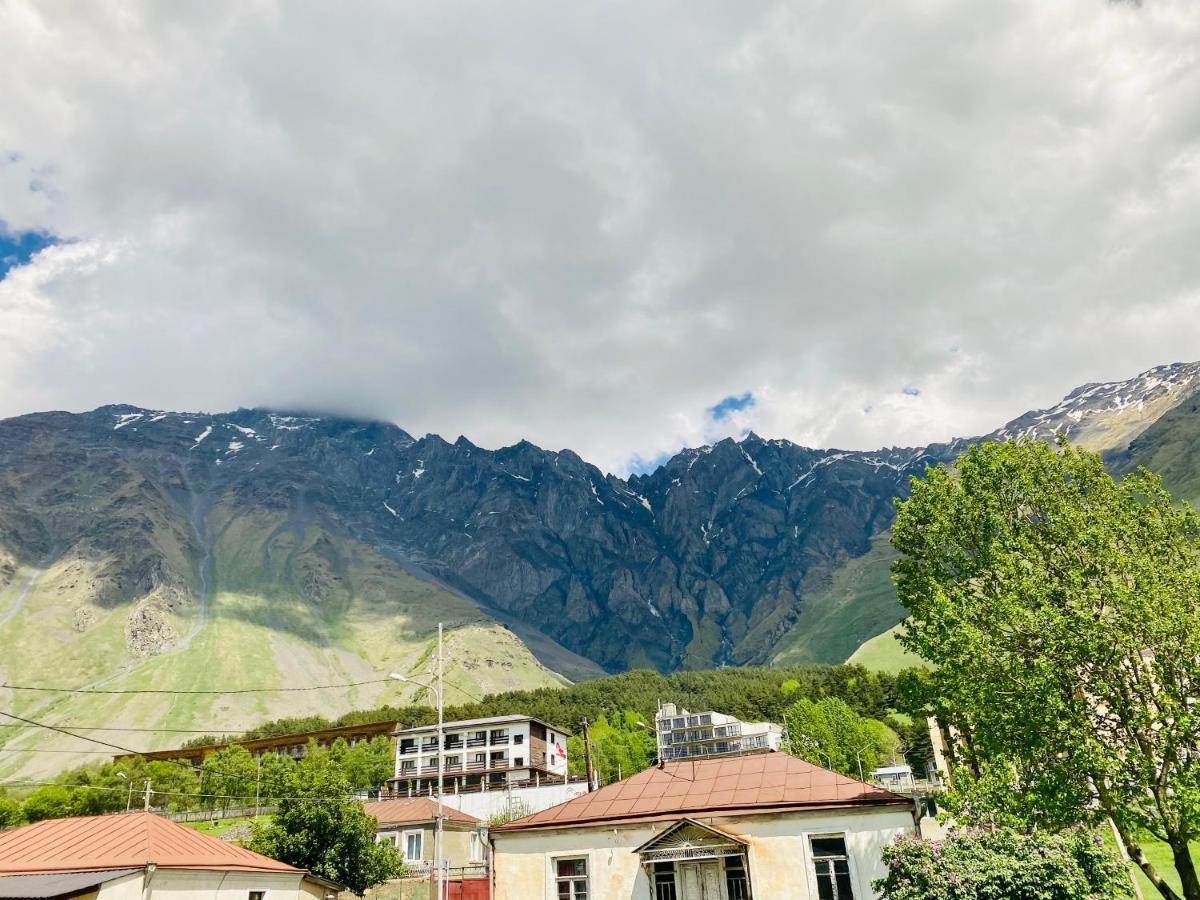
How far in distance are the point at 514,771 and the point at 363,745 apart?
3734 centimetres

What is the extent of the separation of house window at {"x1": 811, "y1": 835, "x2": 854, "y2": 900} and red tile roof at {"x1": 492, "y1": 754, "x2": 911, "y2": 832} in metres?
1.45

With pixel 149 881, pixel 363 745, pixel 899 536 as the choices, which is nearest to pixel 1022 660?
pixel 899 536

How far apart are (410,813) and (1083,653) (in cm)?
5978

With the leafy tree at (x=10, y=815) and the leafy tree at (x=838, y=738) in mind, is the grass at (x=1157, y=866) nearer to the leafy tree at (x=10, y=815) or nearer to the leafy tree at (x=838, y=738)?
the leafy tree at (x=838, y=738)

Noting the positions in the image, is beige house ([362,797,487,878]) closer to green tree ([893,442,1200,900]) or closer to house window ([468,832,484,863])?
house window ([468,832,484,863])

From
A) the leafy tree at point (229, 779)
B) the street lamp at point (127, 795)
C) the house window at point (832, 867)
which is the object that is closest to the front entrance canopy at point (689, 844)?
the house window at point (832, 867)

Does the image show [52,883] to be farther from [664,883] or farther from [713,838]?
[713,838]

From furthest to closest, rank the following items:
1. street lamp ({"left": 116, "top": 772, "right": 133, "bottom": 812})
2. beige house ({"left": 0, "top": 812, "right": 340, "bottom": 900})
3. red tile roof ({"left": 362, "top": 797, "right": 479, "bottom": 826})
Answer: street lamp ({"left": 116, "top": 772, "right": 133, "bottom": 812}), red tile roof ({"left": 362, "top": 797, "right": 479, "bottom": 826}), beige house ({"left": 0, "top": 812, "right": 340, "bottom": 900})

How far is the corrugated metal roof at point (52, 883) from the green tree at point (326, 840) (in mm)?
14636

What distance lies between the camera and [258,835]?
147 ft

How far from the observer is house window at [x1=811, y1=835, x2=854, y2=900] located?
95.4 feet

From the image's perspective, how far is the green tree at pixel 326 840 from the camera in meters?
43.9

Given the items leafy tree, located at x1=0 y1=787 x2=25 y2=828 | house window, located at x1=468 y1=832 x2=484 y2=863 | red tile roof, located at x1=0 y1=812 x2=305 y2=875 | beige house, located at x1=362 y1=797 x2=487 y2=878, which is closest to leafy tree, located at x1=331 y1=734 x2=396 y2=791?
leafy tree, located at x1=0 y1=787 x2=25 y2=828

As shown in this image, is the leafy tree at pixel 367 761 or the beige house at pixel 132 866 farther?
the leafy tree at pixel 367 761
